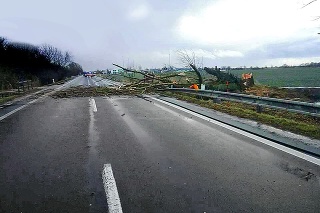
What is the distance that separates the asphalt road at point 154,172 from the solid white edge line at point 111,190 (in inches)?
2.6

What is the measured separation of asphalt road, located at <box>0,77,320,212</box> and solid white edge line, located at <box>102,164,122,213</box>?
6cm

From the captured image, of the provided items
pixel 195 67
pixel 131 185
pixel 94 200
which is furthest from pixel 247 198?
pixel 195 67

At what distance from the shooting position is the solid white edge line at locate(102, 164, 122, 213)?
3.49 m

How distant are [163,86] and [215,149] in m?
18.3

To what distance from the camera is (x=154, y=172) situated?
185 inches

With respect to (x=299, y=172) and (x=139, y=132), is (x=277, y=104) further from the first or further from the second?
(x=299, y=172)

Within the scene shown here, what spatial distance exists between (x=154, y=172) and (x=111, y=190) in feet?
3.10

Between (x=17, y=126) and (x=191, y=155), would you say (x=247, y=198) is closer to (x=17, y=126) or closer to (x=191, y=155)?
(x=191, y=155)

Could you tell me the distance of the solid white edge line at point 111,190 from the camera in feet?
11.5

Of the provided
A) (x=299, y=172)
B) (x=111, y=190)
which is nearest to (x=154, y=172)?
(x=111, y=190)

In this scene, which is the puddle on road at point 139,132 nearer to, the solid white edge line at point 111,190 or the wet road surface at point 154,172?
the wet road surface at point 154,172

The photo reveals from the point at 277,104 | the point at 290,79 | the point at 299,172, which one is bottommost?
the point at 290,79

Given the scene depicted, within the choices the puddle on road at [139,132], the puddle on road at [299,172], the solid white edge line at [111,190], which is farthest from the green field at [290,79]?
the solid white edge line at [111,190]

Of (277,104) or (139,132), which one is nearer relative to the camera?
(139,132)
